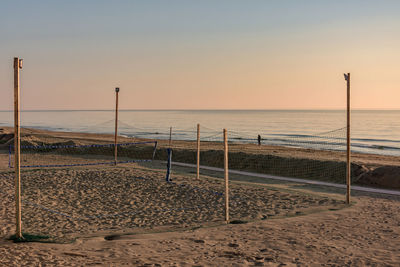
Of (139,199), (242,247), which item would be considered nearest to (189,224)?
(242,247)

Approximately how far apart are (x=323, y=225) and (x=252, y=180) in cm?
715

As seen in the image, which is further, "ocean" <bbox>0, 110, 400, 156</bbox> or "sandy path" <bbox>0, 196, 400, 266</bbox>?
"ocean" <bbox>0, 110, 400, 156</bbox>

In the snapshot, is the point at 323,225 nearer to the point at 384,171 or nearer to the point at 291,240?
the point at 291,240

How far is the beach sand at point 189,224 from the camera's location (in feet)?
20.6

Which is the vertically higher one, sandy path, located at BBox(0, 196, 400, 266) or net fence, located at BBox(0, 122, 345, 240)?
sandy path, located at BBox(0, 196, 400, 266)

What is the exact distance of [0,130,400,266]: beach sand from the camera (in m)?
6.29

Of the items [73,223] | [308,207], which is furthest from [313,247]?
[73,223]

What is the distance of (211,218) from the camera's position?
29.8 ft

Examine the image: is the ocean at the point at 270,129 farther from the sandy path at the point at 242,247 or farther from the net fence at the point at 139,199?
the sandy path at the point at 242,247

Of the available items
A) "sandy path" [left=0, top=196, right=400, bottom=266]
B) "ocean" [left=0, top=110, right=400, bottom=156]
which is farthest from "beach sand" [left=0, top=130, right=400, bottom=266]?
"ocean" [left=0, top=110, right=400, bottom=156]

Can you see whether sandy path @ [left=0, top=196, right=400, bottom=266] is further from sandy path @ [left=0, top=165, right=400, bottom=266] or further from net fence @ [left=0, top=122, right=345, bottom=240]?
net fence @ [left=0, top=122, right=345, bottom=240]

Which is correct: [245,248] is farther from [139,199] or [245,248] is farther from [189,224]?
[139,199]

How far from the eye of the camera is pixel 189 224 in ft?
28.0

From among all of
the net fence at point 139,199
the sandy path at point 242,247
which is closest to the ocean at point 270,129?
the net fence at point 139,199
